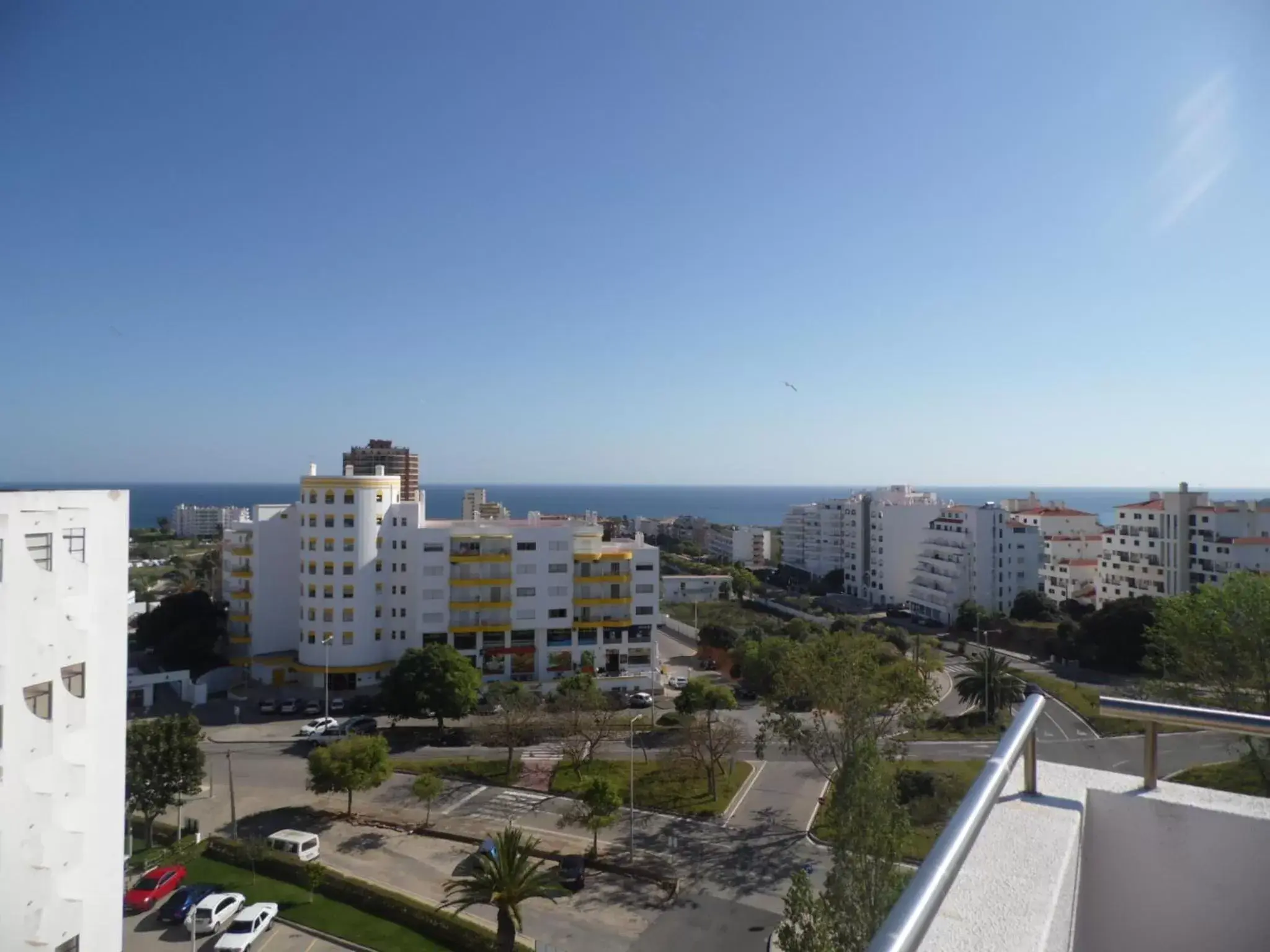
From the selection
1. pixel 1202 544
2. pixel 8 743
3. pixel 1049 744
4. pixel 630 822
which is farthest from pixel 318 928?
pixel 1202 544

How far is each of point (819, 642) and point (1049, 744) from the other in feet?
51.5

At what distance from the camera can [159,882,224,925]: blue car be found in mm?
13047

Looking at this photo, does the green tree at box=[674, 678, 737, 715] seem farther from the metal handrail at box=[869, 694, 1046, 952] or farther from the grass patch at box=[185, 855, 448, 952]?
the metal handrail at box=[869, 694, 1046, 952]

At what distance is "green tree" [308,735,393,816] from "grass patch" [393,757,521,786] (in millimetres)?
3109

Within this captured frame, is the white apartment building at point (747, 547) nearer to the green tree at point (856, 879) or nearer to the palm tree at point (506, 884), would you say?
the palm tree at point (506, 884)

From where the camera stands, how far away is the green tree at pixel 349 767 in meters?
16.7

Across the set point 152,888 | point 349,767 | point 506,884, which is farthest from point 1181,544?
point 152,888

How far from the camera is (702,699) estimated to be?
2194cm

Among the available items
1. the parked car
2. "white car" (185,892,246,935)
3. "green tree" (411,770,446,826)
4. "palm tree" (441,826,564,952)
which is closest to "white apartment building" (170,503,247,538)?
"green tree" (411,770,446,826)

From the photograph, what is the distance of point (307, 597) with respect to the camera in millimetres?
28547

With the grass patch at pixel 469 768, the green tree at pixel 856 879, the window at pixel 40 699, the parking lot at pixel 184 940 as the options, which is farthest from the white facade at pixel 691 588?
the window at pixel 40 699

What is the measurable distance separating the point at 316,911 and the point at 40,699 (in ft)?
30.2

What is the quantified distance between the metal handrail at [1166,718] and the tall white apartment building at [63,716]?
784cm

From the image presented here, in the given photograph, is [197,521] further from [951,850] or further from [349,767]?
[951,850]
